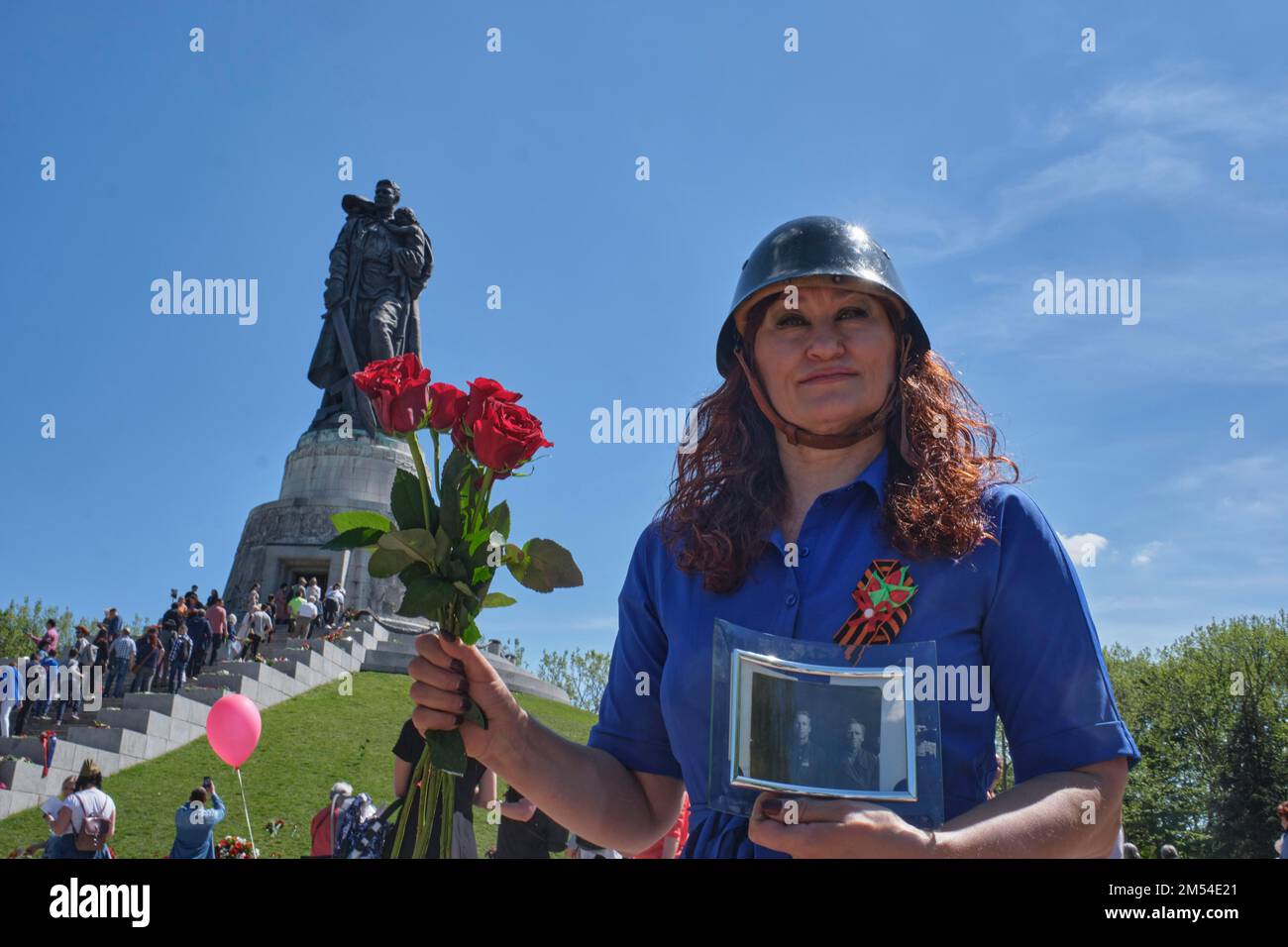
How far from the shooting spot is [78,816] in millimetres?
8234

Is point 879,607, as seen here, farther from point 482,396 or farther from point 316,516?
point 316,516

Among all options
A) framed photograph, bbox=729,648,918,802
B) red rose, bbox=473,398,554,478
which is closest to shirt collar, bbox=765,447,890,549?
framed photograph, bbox=729,648,918,802

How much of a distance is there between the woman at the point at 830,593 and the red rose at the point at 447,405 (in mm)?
432

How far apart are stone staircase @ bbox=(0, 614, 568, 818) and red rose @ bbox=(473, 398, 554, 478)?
8.75 meters

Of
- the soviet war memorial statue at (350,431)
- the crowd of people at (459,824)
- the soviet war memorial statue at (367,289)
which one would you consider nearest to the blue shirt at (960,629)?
the crowd of people at (459,824)

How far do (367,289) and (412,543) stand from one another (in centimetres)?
3040

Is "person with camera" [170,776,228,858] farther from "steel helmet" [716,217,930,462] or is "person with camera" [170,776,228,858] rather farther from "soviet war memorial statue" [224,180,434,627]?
"soviet war memorial statue" [224,180,434,627]

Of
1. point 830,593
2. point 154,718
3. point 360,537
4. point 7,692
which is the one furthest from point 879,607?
point 7,692

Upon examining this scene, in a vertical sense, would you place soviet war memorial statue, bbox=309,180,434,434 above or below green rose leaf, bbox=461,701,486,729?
above

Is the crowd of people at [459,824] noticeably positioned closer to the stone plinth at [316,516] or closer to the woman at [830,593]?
the woman at [830,593]

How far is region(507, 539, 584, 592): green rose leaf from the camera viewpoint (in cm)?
202
